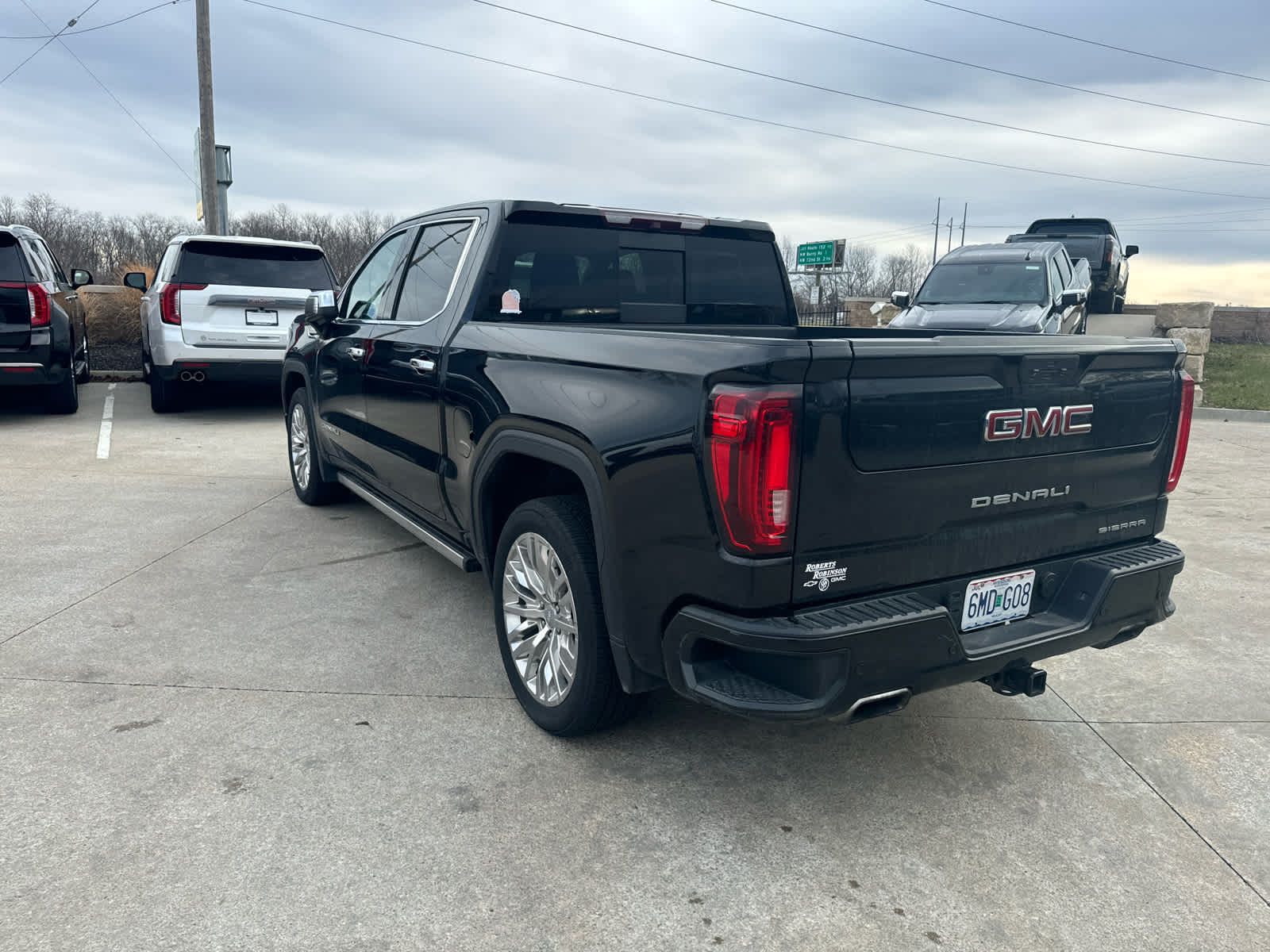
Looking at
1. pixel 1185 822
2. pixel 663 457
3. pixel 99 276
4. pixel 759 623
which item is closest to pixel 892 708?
pixel 759 623

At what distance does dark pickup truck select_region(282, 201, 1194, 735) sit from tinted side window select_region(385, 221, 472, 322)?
17 centimetres

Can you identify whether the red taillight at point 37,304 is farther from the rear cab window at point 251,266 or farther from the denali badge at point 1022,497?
the denali badge at point 1022,497

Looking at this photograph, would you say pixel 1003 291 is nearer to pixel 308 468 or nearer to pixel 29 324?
pixel 308 468

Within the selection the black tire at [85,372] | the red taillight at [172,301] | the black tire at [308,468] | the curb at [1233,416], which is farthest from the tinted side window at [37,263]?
the curb at [1233,416]

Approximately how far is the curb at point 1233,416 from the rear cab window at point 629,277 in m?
10.6

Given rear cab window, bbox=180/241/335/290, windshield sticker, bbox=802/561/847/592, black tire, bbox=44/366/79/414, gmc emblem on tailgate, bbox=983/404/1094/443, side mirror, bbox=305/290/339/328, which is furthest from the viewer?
black tire, bbox=44/366/79/414

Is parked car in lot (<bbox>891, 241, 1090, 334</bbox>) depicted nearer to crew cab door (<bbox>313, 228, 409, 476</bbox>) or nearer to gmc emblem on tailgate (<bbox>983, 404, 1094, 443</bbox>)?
crew cab door (<bbox>313, 228, 409, 476</bbox>)

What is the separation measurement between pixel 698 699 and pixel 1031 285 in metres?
12.1

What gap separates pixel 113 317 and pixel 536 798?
15569 millimetres

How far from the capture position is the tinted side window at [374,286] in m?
4.95

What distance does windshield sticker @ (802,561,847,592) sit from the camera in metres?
2.47

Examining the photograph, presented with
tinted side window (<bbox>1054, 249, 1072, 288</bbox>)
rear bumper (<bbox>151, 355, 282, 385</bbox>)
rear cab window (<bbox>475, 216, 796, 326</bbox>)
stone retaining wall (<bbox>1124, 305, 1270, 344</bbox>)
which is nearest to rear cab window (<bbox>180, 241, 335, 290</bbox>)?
rear bumper (<bbox>151, 355, 282, 385</bbox>)

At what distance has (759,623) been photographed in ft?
8.03

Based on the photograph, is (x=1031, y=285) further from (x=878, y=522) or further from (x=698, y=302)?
(x=878, y=522)
